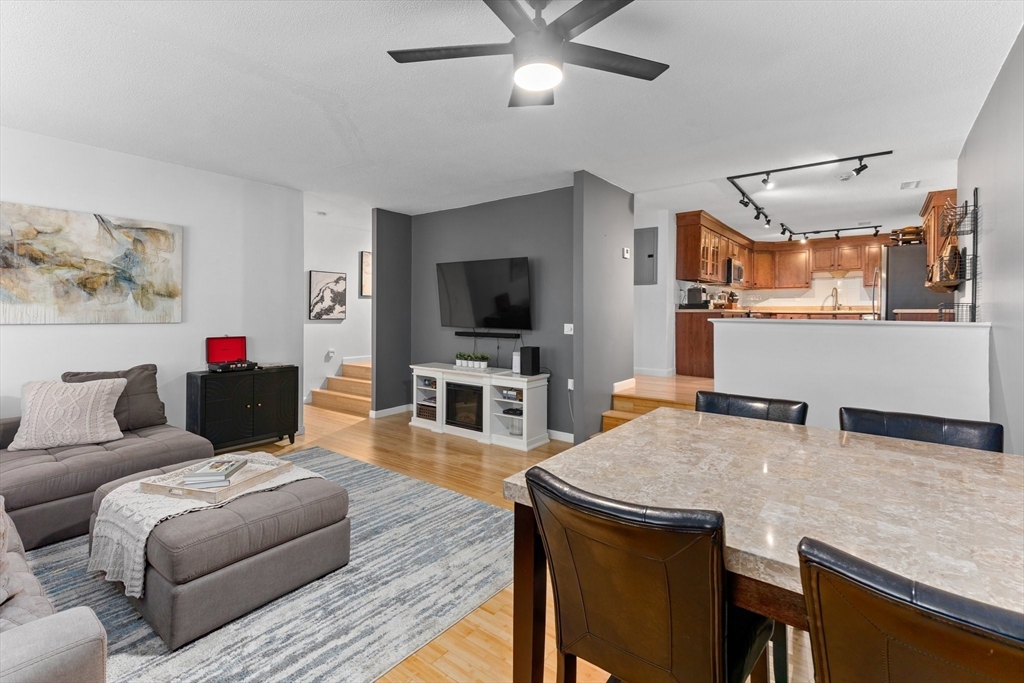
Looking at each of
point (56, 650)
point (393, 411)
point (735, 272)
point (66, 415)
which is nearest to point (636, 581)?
point (56, 650)

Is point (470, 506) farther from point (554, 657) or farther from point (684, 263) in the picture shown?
point (684, 263)

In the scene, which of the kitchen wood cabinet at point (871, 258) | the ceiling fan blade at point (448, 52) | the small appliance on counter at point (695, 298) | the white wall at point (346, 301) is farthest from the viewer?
the kitchen wood cabinet at point (871, 258)

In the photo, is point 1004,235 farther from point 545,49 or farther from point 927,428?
point 545,49

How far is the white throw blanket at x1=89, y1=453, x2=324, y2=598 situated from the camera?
6.47ft

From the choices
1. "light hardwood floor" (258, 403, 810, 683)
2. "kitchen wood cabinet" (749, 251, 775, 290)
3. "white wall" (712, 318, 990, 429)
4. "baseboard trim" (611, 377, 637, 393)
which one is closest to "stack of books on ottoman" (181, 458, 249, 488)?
"light hardwood floor" (258, 403, 810, 683)

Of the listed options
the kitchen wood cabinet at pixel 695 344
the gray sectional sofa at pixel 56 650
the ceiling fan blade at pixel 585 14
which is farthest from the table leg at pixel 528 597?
the kitchen wood cabinet at pixel 695 344

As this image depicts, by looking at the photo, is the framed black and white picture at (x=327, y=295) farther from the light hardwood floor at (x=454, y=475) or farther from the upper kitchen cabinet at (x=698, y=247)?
the upper kitchen cabinet at (x=698, y=247)

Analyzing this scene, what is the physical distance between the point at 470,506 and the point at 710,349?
4.30 metres

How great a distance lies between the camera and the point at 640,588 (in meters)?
0.96

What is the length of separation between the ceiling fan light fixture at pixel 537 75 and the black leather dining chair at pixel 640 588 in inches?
62.6

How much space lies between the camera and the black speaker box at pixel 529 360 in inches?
195

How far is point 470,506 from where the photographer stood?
3.31m

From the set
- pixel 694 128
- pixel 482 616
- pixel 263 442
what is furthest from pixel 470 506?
pixel 694 128

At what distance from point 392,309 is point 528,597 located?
17.5 feet
